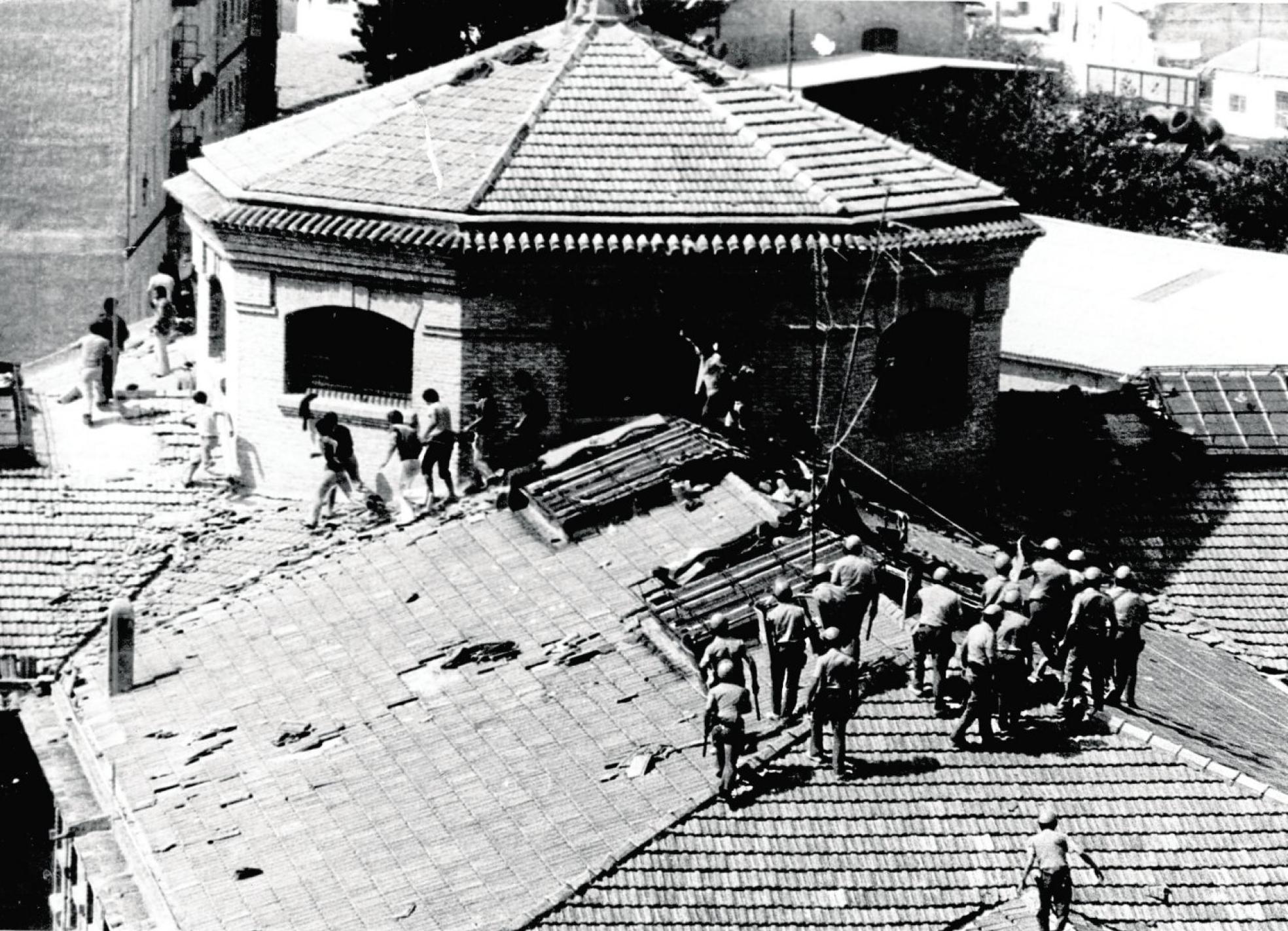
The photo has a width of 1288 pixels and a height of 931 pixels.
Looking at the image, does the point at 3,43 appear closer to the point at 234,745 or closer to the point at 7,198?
the point at 7,198

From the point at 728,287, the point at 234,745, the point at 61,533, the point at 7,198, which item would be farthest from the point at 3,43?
the point at 234,745

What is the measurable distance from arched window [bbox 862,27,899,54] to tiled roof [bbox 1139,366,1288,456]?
44.7 meters

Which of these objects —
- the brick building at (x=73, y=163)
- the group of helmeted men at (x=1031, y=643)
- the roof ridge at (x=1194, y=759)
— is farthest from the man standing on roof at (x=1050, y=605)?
the brick building at (x=73, y=163)

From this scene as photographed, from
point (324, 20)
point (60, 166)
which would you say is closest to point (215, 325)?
point (60, 166)

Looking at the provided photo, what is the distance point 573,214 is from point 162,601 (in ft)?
29.6

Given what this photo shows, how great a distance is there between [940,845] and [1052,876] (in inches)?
86.5

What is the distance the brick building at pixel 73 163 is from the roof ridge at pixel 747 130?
17332 mm

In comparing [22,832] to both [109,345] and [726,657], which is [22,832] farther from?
[726,657]

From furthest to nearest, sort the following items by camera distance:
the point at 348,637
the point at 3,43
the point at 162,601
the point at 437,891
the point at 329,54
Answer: the point at 329,54 → the point at 3,43 → the point at 162,601 → the point at 348,637 → the point at 437,891

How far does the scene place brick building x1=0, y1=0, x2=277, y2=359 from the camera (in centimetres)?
6044

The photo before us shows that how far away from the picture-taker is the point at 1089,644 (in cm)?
3344

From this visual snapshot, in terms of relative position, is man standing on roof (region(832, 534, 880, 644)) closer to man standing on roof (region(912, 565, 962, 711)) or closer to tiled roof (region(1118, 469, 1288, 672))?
man standing on roof (region(912, 565, 962, 711))

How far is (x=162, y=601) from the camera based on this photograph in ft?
138

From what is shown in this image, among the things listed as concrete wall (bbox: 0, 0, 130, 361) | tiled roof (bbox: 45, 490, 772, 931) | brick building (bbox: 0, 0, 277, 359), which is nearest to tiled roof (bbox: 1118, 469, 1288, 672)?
tiled roof (bbox: 45, 490, 772, 931)
